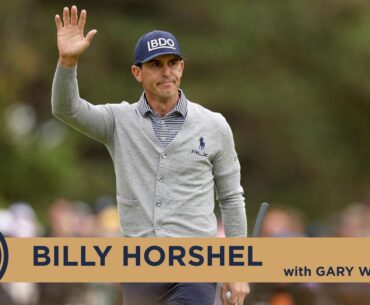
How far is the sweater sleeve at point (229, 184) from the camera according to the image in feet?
28.5

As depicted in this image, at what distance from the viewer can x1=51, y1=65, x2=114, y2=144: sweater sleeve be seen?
27.3ft

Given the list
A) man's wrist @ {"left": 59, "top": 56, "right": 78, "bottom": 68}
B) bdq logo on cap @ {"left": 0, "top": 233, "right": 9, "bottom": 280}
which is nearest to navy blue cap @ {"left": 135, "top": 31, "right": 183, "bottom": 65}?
man's wrist @ {"left": 59, "top": 56, "right": 78, "bottom": 68}

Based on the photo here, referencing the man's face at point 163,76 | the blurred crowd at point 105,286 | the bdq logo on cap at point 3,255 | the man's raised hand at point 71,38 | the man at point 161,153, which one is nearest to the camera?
the man's raised hand at point 71,38

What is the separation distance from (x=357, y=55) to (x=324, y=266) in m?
32.4

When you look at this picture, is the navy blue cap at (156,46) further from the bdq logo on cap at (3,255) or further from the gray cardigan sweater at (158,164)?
the bdq logo on cap at (3,255)

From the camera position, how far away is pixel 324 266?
8.88 m

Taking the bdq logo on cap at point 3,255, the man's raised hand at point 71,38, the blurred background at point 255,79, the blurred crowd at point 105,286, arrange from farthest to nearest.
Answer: the blurred background at point 255,79 → the blurred crowd at point 105,286 → the bdq logo on cap at point 3,255 → the man's raised hand at point 71,38

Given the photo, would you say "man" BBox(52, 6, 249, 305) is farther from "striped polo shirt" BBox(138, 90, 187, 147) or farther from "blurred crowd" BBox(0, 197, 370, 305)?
"blurred crowd" BBox(0, 197, 370, 305)

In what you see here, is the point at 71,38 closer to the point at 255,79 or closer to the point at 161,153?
the point at 161,153

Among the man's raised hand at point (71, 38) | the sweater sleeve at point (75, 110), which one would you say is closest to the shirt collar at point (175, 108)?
the sweater sleeve at point (75, 110)

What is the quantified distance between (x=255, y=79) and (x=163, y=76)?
3214 cm

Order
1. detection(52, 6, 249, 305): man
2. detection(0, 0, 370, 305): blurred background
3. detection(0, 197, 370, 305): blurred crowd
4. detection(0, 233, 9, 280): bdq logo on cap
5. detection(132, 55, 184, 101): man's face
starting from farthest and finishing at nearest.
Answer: detection(0, 0, 370, 305): blurred background
detection(0, 197, 370, 305): blurred crowd
detection(0, 233, 9, 280): bdq logo on cap
detection(132, 55, 184, 101): man's face
detection(52, 6, 249, 305): man

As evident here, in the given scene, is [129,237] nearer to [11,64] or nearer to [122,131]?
[122,131]

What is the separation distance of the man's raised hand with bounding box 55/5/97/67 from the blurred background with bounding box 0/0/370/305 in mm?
25880
